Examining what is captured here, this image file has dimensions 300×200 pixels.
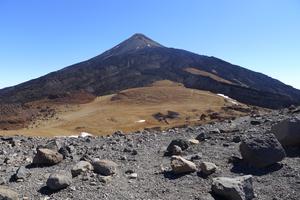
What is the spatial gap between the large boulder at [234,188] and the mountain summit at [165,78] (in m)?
61.8

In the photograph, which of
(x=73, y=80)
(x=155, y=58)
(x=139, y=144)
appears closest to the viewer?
(x=139, y=144)

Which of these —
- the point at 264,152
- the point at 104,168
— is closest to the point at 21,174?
the point at 104,168

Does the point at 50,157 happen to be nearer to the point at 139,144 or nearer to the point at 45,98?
the point at 139,144

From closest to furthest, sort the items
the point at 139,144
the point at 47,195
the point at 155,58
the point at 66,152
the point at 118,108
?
the point at 47,195 < the point at 66,152 < the point at 139,144 < the point at 118,108 < the point at 155,58

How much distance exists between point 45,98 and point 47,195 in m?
68.4

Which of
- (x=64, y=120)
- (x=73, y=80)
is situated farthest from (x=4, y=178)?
(x=73, y=80)

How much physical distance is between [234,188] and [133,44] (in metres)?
137

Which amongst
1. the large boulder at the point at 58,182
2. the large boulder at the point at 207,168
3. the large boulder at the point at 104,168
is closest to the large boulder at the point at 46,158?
the large boulder at the point at 104,168

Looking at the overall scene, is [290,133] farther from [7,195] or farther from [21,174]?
[7,195]

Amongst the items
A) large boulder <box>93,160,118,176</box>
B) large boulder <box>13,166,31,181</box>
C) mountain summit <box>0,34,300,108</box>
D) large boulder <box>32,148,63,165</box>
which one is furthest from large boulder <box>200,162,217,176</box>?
mountain summit <box>0,34,300,108</box>

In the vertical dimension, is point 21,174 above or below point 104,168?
below

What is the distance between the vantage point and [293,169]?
10242 millimetres

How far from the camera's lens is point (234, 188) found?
8.66m

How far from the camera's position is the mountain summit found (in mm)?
75500
